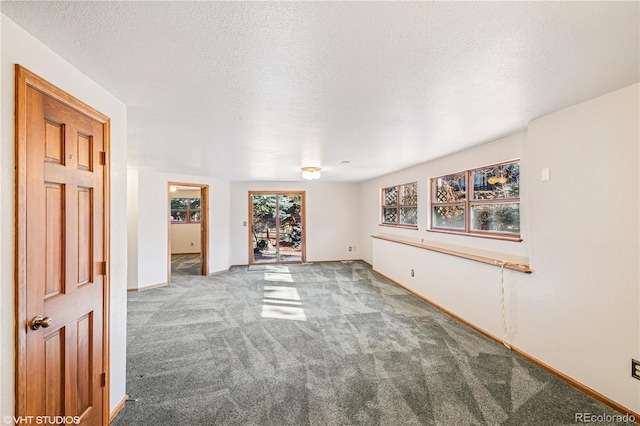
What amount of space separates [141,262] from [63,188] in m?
4.31

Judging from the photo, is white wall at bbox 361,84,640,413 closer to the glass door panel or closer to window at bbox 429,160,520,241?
window at bbox 429,160,520,241

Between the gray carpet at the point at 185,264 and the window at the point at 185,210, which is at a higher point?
the window at the point at 185,210

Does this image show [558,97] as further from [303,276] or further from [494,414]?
[303,276]

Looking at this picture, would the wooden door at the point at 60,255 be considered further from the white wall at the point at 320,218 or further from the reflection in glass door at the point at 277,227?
the reflection in glass door at the point at 277,227

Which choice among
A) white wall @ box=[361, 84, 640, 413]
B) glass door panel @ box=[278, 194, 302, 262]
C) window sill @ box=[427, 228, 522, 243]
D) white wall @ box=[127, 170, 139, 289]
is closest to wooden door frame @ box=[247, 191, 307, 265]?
glass door panel @ box=[278, 194, 302, 262]

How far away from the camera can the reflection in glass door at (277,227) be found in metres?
7.54

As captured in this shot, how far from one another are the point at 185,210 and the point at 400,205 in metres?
7.37

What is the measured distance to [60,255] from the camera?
1.50 meters

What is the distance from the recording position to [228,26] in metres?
1.23

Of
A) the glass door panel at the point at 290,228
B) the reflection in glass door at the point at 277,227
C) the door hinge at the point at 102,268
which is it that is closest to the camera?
the door hinge at the point at 102,268

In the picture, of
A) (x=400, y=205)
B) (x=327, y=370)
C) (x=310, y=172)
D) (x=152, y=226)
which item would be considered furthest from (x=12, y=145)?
(x=400, y=205)

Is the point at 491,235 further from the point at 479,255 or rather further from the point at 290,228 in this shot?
the point at 290,228

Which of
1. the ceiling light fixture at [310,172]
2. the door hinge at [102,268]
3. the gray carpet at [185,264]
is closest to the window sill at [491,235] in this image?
the ceiling light fixture at [310,172]

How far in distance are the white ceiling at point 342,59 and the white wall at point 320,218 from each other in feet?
15.2
